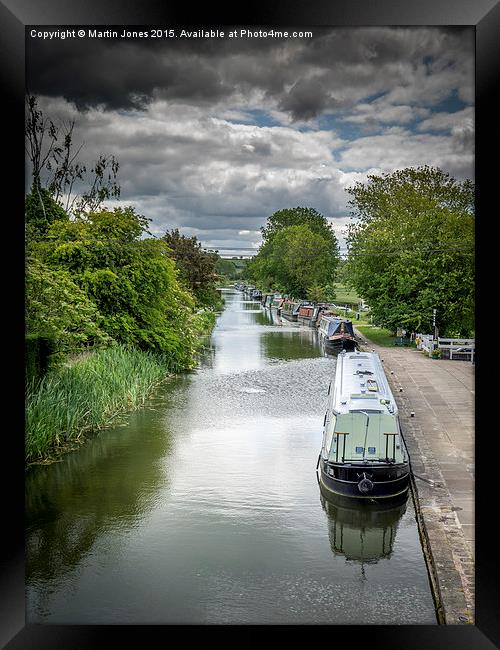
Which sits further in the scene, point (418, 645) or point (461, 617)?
point (461, 617)

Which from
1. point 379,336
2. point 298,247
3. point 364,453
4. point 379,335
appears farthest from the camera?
point 379,335

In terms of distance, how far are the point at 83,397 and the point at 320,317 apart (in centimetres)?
2329

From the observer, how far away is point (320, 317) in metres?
35.0

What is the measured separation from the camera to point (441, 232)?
2405 centimetres

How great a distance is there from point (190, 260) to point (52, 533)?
77.5 ft

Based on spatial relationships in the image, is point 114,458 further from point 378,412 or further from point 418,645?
point 418,645

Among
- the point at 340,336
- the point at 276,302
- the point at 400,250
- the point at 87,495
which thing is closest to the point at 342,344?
the point at 340,336

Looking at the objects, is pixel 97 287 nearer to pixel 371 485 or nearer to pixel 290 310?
pixel 371 485

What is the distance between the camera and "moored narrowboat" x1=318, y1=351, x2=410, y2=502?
8.78 meters

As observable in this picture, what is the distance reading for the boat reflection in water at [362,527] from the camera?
776 cm

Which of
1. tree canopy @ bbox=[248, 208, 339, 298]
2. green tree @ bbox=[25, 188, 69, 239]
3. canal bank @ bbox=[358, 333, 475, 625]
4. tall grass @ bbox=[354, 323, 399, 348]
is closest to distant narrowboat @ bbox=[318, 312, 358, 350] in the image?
tall grass @ bbox=[354, 323, 399, 348]
